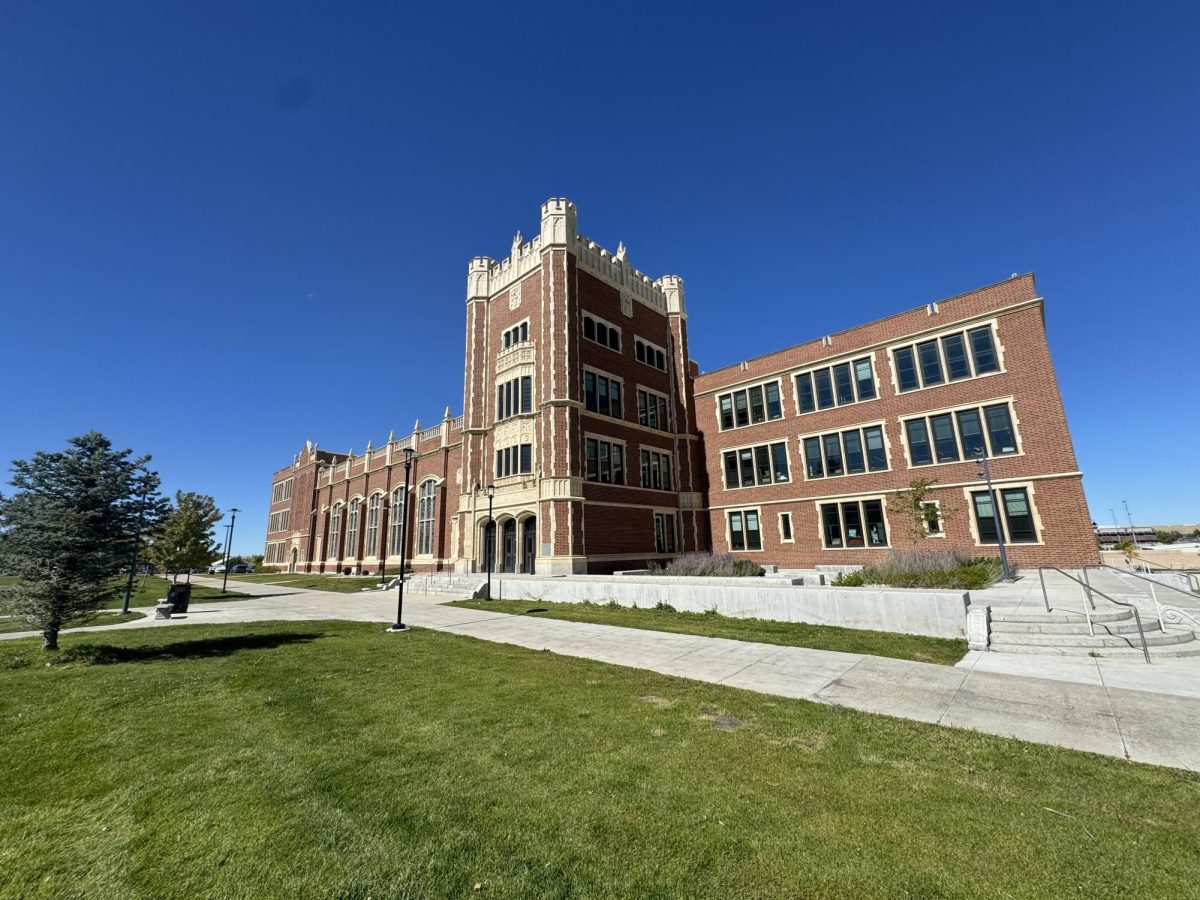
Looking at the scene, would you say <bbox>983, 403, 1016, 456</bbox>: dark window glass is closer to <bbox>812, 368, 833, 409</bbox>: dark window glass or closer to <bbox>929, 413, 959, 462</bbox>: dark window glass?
<bbox>929, 413, 959, 462</bbox>: dark window glass

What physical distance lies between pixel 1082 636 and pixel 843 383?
72.4ft

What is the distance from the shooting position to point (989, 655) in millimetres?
8906

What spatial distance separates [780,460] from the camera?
3125 cm

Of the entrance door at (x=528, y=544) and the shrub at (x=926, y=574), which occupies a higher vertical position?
the entrance door at (x=528, y=544)

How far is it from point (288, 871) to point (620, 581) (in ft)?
51.8

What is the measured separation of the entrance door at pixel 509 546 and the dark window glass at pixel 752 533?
49.4ft

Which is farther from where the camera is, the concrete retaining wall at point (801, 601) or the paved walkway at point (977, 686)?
the concrete retaining wall at point (801, 601)

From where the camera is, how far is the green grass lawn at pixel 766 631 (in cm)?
953

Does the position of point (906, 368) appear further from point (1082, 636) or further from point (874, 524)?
point (1082, 636)

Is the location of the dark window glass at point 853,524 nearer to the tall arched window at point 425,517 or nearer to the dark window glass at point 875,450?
the dark window glass at point 875,450

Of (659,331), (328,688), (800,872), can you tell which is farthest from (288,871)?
(659,331)

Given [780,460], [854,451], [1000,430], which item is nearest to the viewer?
[1000,430]

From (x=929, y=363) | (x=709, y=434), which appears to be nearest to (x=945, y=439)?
(x=929, y=363)

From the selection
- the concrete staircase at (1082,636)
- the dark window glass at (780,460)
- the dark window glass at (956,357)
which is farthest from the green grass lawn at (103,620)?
the dark window glass at (956,357)
